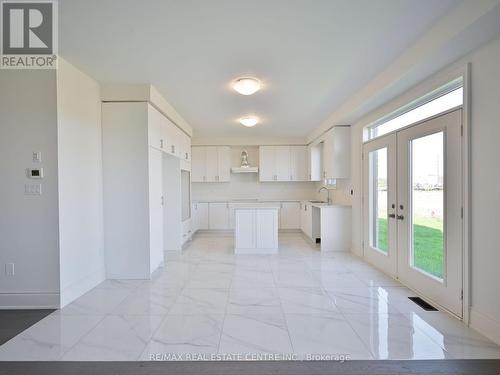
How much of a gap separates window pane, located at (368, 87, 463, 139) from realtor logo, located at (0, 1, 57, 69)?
358 cm

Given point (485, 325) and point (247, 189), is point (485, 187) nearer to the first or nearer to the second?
point (485, 325)

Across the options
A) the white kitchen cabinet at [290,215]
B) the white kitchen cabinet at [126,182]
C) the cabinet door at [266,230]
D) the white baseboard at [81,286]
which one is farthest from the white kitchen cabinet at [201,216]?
the white baseboard at [81,286]

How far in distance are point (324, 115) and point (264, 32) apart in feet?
10.2

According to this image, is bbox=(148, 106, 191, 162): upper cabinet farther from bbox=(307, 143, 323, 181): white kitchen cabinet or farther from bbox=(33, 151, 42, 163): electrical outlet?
bbox=(307, 143, 323, 181): white kitchen cabinet

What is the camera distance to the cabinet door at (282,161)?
24.4ft

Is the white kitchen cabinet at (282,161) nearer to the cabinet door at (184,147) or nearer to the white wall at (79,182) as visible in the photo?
the cabinet door at (184,147)

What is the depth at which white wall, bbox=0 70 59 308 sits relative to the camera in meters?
2.82

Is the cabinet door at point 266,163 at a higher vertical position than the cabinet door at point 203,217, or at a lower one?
higher

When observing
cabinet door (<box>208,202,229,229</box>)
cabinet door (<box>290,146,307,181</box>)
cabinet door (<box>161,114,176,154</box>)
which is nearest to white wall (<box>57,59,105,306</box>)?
cabinet door (<box>161,114,176,154</box>)

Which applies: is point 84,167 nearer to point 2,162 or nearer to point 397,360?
point 2,162

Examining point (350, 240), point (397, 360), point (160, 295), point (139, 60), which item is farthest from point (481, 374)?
point (139, 60)

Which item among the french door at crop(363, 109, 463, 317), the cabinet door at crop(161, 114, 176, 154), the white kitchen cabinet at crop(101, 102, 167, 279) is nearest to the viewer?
the french door at crop(363, 109, 463, 317)

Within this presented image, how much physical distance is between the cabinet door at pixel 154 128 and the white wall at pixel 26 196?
3.77 ft

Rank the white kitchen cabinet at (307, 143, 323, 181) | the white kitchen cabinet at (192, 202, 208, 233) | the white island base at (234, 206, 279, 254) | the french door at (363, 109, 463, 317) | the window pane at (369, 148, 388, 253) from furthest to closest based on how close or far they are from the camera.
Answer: the white kitchen cabinet at (192, 202, 208, 233)
the white kitchen cabinet at (307, 143, 323, 181)
the white island base at (234, 206, 279, 254)
the window pane at (369, 148, 388, 253)
the french door at (363, 109, 463, 317)
